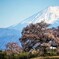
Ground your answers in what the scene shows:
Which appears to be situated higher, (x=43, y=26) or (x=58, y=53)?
(x=43, y=26)

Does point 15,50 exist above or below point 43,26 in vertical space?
below

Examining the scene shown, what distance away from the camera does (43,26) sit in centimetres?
5353

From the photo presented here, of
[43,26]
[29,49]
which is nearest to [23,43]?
[29,49]

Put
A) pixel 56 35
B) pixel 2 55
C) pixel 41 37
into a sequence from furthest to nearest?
1. pixel 56 35
2. pixel 41 37
3. pixel 2 55

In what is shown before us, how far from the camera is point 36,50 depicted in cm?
5309

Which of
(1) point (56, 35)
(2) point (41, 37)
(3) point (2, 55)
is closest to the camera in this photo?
(3) point (2, 55)

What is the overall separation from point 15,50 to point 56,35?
8328 mm

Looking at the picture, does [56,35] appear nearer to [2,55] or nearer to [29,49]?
[29,49]

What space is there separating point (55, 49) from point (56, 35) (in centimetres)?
345

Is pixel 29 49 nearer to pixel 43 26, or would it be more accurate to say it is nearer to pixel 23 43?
pixel 23 43

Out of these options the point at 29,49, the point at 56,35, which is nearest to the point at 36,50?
the point at 29,49

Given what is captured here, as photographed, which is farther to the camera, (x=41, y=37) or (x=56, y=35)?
(x=56, y=35)

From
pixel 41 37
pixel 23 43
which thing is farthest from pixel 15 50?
pixel 41 37

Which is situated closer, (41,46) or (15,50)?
(41,46)
